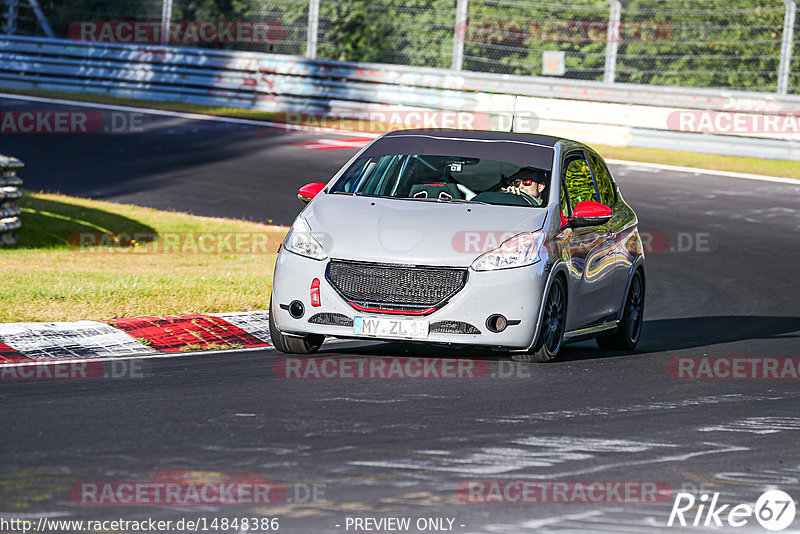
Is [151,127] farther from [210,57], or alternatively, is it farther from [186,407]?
[186,407]

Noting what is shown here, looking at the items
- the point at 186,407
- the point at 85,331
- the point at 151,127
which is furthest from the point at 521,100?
the point at 186,407

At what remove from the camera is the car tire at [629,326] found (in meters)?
11.0

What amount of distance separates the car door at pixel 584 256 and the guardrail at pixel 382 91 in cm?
1417

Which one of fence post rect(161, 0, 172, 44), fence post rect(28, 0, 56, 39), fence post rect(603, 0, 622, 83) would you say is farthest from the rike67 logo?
fence post rect(28, 0, 56, 39)

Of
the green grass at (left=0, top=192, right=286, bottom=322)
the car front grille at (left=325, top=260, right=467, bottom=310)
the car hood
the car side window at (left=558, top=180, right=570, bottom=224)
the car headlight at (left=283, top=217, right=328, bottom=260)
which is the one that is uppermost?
the car side window at (left=558, top=180, right=570, bottom=224)

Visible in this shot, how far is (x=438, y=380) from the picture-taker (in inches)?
341

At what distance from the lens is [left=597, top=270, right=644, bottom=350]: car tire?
1103 centimetres

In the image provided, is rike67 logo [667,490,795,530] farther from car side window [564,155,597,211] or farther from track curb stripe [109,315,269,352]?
track curb stripe [109,315,269,352]

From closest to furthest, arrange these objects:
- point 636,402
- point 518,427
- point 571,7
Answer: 1. point 518,427
2. point 636,402
3. point 571,7

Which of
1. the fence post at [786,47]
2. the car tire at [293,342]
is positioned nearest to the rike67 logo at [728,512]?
the car tire at [293,342]

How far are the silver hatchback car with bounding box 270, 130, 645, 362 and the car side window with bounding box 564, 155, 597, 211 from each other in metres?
0.02

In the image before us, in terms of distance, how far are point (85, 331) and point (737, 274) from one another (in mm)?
8224

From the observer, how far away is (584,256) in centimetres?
999

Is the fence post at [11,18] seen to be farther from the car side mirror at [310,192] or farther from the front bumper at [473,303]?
the front bumper at [473,303]
